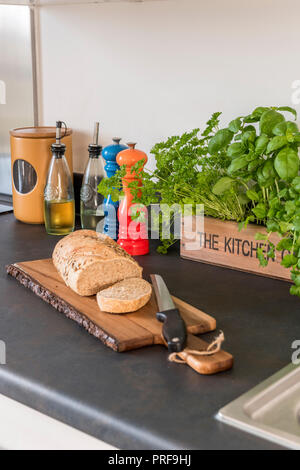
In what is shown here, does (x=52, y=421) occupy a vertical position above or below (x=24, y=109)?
below

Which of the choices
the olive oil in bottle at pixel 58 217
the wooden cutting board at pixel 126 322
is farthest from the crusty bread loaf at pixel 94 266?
the olive oil in bottle at pixel 58 217

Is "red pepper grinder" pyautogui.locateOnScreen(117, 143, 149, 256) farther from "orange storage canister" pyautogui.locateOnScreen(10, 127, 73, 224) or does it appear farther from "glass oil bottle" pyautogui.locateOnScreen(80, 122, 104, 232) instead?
"orange storage canister" pyautogui.locateOnScreen(10, 127, 73, 224)

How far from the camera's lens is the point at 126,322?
3.29 ft

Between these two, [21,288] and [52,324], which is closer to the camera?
[52,324]

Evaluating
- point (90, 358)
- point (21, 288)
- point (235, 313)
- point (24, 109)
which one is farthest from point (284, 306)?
point (24, 109)

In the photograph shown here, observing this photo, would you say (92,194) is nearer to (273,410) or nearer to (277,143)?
(277,143)

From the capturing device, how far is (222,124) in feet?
4.81

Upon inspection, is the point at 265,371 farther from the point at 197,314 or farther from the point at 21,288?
the point at 21,288

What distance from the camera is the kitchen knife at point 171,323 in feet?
2.91

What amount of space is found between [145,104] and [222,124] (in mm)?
253

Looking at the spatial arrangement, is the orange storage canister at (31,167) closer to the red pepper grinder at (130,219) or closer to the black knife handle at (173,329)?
the red pepper grinder at (130,219)

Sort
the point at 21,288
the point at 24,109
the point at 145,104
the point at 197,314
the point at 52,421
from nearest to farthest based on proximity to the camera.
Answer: the point at 52,421 → the point at 197,314 → the point at 21,288 → the point at 145,104 → the point at 24,109

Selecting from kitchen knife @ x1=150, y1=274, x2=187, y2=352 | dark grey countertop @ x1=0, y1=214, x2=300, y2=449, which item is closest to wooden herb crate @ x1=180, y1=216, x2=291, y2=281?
dark grey countertop @ x1=0, y1=214, x2=300, y2=449
